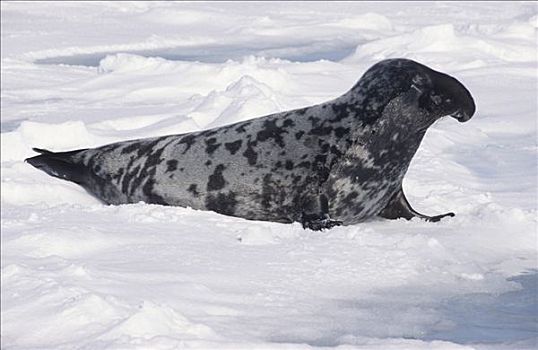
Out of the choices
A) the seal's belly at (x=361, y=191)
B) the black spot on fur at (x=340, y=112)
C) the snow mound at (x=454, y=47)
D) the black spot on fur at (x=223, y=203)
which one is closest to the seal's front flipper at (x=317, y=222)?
the seal's belly at (x=361, y=191)

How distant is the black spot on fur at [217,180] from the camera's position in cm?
432

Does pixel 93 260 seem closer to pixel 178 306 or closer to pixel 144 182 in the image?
pixel 178 306

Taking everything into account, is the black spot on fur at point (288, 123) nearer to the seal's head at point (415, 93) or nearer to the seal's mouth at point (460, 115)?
the seal's head at point (415, 93)

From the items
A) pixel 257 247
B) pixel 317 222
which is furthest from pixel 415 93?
pixel 257 247

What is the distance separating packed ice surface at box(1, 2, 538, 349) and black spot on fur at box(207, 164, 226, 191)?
0.25 metres

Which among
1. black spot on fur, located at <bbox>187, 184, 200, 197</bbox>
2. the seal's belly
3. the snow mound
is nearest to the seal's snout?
the seal's belly

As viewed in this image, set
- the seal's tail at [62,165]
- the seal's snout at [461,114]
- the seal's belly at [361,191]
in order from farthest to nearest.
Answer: the seal's tail at [62,165] < the seal's snout at [461,114] < the seal's belly at [361,191]

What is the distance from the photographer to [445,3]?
14242 mm

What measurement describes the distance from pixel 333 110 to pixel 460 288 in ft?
4.31

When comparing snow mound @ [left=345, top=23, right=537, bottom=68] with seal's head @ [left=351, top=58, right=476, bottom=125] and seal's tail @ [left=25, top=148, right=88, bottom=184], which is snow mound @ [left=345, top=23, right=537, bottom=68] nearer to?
seal's head @ [left=351, top=58, right=476, bottom=125]

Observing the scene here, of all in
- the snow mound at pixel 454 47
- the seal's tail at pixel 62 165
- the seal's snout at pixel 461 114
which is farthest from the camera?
the snow mound at pixel 454 47

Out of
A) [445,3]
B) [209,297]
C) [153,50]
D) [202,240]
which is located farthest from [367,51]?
[209,297]

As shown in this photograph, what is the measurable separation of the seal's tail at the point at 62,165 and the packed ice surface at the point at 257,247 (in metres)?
0.06

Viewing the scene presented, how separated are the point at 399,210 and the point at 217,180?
78cm
